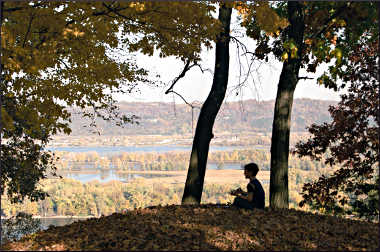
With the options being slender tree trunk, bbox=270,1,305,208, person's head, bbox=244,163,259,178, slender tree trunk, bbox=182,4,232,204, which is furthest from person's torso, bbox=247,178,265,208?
slender tree trunk, bbox=182,4,232,204

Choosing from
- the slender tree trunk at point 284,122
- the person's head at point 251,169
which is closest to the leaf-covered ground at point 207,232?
the person's head at point 251,169

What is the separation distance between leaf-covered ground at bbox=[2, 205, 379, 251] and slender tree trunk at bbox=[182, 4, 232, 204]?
66.9 inches

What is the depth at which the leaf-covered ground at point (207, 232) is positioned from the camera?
7.37 metres

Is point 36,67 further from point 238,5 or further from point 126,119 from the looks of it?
point 126,119

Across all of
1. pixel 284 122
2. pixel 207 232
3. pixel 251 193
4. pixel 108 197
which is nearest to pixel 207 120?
pixel 284 122

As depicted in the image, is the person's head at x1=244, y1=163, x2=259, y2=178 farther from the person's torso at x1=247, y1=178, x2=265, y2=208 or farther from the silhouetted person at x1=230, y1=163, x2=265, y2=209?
the person's torso at x1=247, y1=178, x2=265, y2=208

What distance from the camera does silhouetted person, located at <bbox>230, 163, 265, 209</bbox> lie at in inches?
357

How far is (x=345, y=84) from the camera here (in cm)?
1192

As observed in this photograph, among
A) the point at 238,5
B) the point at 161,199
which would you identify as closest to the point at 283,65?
the point at 238,5

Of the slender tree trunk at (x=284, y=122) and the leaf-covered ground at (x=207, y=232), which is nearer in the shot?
the leaf-covered ground at (x=207, y=232)

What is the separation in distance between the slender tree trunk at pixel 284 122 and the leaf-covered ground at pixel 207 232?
1422mm

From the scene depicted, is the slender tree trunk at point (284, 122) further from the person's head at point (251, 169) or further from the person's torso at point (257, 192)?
the person's head at point (251, 169)

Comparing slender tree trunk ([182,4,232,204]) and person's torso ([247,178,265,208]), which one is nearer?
person's torso ([247,178,265,208])

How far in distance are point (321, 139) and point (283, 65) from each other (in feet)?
8.09
